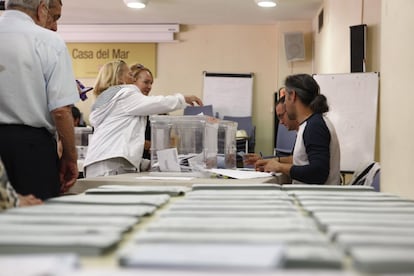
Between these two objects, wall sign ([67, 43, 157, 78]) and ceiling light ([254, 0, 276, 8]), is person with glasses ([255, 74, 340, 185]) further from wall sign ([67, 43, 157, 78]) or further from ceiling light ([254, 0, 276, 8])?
wall sign ([67, 43, 157, 78])

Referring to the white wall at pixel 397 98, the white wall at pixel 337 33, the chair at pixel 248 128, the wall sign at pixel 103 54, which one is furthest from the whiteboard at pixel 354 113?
the wall sign at pixel 103 54

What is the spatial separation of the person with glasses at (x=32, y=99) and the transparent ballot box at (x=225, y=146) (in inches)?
43.1

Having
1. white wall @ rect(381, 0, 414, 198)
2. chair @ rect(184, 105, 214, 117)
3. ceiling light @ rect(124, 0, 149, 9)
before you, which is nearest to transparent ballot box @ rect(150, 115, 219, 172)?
white wall @ rect(381, 0, 414, 198)

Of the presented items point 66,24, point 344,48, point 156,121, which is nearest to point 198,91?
point 66,24

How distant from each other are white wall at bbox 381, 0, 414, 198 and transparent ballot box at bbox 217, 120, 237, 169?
867 mm

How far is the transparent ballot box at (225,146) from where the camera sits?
3.09 m

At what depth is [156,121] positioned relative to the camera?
293 cm

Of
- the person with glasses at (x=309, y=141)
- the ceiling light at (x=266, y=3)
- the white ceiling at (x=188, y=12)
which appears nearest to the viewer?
the person with glasses at (x=309, y=141)

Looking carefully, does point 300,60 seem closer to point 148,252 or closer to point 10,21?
point 10,21

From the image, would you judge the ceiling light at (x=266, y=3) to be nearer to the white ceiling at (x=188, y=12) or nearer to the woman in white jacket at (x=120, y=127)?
the white ceiling at (x=188, y=12)

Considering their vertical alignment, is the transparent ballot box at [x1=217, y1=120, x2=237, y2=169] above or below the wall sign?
below

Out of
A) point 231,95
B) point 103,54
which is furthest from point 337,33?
point 103,54

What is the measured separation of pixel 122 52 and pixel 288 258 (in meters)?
7.68

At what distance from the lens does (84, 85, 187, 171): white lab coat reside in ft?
9.59
